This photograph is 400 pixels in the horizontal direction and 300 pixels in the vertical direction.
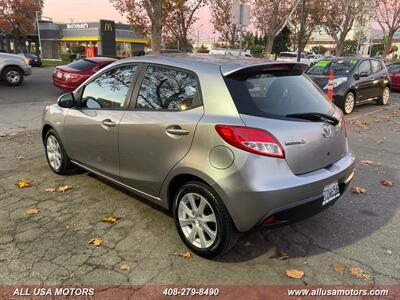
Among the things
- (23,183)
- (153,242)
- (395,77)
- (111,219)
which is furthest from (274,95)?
(395,77)

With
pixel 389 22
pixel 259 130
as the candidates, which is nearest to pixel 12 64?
pixel 259 130

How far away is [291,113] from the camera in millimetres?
3240

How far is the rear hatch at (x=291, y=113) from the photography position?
3021 mm

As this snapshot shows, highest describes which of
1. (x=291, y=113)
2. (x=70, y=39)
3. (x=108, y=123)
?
(x=70, y=39)

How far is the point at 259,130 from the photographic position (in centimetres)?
293

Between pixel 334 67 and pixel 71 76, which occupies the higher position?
pixel 334 67

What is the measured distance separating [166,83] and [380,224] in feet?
8.47

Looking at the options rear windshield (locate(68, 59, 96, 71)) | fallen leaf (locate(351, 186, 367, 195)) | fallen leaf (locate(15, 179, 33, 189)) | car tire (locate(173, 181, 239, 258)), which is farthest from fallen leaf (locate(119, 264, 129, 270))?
rear windshield (locate(68, 59, 96, 71))

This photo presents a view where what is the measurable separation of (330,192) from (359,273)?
0.68 m

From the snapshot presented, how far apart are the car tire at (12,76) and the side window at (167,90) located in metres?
14.4

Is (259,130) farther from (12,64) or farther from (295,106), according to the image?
(12,64)

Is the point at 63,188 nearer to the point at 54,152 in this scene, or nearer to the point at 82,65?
the point at 54,152

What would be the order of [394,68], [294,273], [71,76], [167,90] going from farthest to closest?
[394,68] → [71,76] → [167,90] → [294,273]

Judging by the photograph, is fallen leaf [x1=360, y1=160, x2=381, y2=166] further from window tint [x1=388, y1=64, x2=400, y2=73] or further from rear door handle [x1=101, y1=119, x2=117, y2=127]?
window tint [x1=388, y1=64, x2=400, y2=73]
